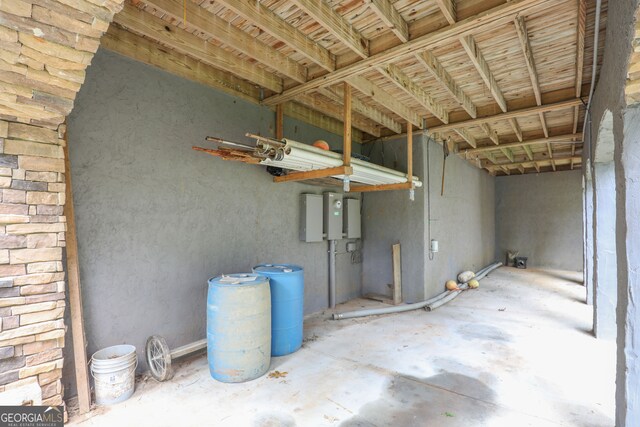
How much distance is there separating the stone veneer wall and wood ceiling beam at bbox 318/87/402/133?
2.60 meters

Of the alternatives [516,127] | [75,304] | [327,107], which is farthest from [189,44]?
[516,127]

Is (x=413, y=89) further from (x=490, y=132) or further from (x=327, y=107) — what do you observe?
(x=490, y=132)

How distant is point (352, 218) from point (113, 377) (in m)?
3.99

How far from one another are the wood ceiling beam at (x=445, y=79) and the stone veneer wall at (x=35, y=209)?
2755 mm

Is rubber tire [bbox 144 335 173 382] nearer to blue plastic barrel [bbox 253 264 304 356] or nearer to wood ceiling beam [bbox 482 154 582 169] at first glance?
blue plastic barrel [bbox 253 264 304 356]

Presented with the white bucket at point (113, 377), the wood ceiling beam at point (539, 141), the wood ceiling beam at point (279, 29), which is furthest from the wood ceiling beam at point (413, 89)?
the white bucket at point (113, 377)

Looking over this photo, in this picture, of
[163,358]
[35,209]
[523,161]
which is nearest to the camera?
[35,209]

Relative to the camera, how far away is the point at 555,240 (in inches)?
370

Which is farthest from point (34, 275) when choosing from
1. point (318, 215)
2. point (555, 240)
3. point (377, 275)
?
point (555, 240)

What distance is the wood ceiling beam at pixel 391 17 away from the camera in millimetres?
2374

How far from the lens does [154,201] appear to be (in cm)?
304

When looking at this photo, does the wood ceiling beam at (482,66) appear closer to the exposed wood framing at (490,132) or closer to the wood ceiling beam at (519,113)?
the wood ceiling beam at (519,113)

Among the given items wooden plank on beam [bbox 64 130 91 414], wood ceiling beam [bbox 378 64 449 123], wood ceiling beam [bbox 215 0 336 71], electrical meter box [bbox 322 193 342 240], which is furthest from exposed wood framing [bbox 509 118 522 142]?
wooden plank on beam [bbox 64 130 91 414]

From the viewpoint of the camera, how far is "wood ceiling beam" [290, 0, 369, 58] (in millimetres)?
2377
